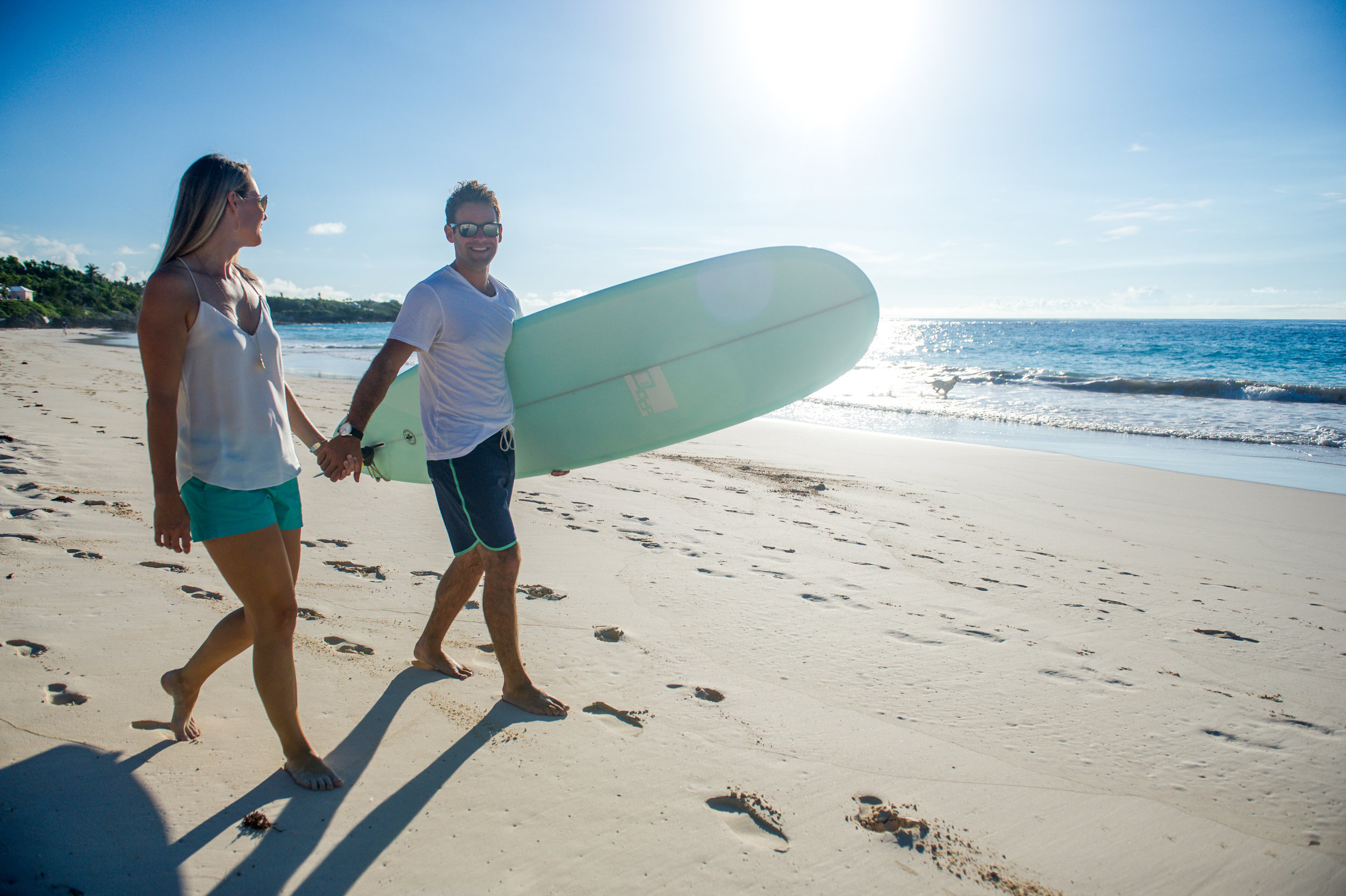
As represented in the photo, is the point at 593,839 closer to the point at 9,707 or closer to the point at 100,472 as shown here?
the point at 9,707

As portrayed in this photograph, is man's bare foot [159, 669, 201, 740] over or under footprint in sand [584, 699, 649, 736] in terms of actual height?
over

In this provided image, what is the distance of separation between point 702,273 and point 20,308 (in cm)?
3125

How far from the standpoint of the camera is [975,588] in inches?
131

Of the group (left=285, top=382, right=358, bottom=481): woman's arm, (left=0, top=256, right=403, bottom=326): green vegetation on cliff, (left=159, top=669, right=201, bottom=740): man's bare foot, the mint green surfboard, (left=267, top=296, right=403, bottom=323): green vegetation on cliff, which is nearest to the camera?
(left=159, top=669, right=201, bottom=740): man's bare foot

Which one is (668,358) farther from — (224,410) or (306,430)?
(224,410)

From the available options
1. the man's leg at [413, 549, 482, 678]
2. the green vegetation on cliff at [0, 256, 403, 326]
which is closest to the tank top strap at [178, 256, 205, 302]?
the man's leg at [413, 549, 482, 678]

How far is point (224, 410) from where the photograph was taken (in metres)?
1.50

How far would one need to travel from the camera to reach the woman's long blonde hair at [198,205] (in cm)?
147

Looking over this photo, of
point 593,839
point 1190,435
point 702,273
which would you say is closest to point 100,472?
point 702,273

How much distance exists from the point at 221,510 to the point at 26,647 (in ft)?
4.01

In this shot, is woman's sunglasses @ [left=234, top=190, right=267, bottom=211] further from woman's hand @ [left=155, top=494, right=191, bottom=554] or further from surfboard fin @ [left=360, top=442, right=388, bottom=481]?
surfboard fin @ [left=360, top=442, right=388, bottom=481]

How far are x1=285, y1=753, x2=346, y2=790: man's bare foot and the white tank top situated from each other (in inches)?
26.6

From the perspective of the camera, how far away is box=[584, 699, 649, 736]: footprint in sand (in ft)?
6.53

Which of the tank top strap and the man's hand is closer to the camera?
the tank top strap
